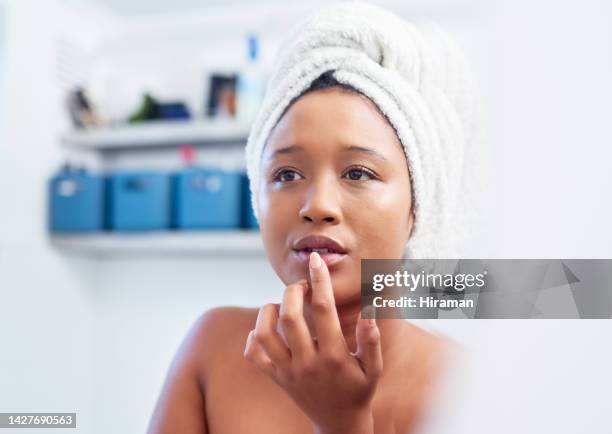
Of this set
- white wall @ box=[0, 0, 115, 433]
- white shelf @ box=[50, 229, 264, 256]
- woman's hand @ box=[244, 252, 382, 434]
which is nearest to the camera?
woman's hand @ box=[244, 252, 382, 434]

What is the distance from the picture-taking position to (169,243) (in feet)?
5.04

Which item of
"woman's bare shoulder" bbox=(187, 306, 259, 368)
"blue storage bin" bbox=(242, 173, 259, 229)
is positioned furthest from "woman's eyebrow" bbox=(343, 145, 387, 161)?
"blue storage bin" bbox=(242, 173, 259, 229)

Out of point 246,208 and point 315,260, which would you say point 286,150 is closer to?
point 315,260

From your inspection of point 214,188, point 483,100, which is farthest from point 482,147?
point 214,188

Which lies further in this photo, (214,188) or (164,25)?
(164,25)

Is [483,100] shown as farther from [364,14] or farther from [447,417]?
[447,417]

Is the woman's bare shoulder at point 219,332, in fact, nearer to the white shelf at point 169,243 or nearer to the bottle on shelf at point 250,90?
the white shelf at point 169,243

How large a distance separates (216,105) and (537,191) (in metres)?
1.27

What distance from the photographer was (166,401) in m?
0.62

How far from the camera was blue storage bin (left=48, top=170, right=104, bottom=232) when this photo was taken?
157 cm

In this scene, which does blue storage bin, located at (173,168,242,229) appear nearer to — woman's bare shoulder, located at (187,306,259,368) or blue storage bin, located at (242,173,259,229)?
blue storage bin, located at (242,173,259,229)

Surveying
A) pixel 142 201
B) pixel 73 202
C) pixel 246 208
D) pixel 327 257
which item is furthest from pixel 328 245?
pixel 73 202

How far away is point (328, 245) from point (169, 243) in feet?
3.64

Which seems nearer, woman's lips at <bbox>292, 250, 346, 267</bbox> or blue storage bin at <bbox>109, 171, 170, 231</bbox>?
woman's lips at <bbox>292, 250, 346, 267</bbox>
